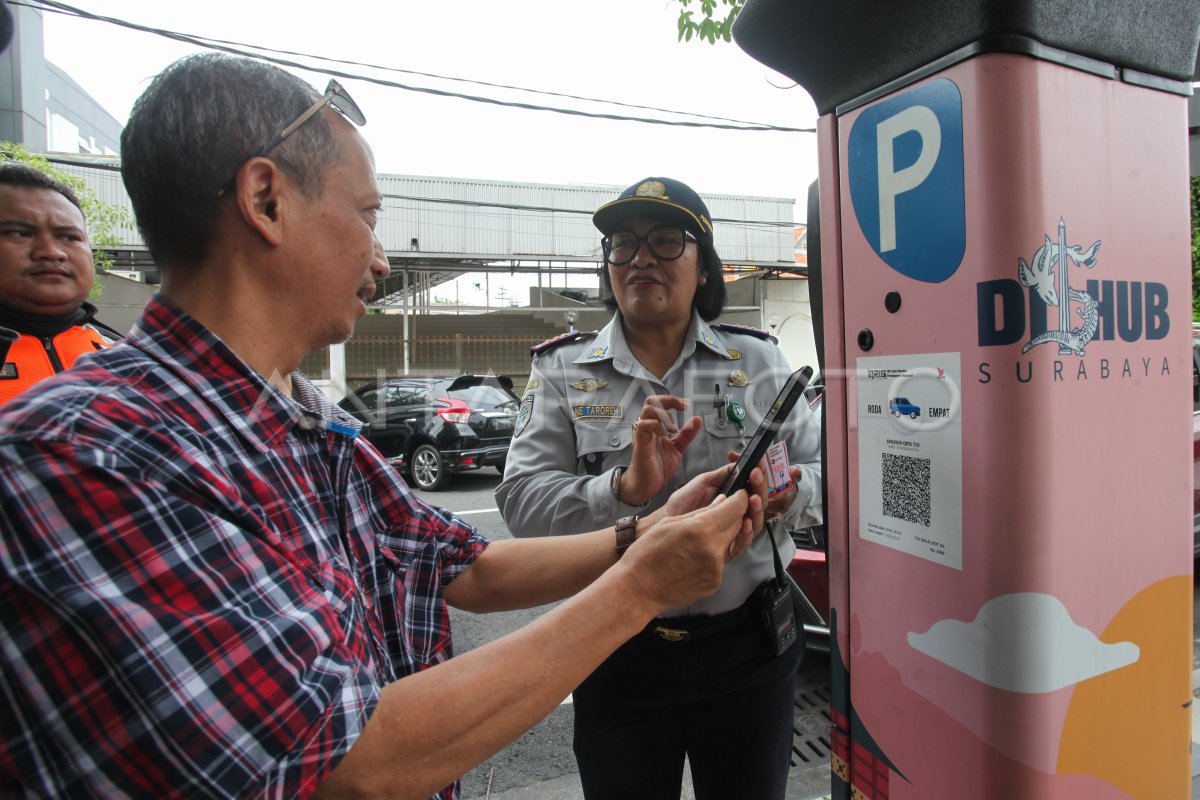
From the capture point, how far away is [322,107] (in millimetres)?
945

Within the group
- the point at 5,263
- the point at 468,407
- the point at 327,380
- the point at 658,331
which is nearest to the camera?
the point at 658,331

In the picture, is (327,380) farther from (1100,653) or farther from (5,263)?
(1100,653)

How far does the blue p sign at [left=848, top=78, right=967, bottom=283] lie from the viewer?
1.03 meters

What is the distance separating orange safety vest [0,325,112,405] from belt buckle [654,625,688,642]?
1.89 m

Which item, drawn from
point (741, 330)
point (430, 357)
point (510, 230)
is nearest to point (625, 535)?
point (741, 330)

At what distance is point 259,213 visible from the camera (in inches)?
34.4

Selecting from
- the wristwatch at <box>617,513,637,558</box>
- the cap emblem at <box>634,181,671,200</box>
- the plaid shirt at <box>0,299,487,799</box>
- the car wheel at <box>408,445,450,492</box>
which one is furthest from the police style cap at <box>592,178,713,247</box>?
the car wheel at <box>408,445,450,492</box>

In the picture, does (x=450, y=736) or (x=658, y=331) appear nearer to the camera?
(x=450, y=736)

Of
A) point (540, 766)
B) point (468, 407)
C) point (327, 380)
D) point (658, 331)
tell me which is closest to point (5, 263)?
point (658, 331)

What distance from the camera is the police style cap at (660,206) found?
177cm

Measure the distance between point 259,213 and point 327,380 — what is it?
14.3 meters

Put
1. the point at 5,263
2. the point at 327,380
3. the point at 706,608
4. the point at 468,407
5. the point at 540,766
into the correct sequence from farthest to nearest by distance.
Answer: the point at 327,380 → the point at 468,407 → the point at 540,766 → the point at 5,263 → the point at 706,608

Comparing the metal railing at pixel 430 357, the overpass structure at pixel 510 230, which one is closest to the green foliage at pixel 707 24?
the overpass structure at pixel 510 230

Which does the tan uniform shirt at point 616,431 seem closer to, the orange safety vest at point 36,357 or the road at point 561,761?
the road at point 561,761
